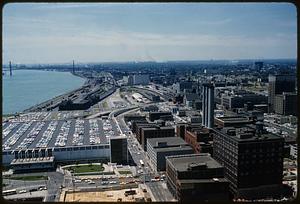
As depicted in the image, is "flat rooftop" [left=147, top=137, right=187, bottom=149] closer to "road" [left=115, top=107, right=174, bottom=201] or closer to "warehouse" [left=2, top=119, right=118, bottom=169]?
"road" [left=115, top=107, right=174, bottom=201]

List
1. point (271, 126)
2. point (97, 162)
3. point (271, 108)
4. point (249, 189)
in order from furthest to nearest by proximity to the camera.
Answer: point (271, 108), point (271, 126), point (97, 162), point (249, 189)

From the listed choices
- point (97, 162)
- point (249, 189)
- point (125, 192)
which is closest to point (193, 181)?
point (249, 189)

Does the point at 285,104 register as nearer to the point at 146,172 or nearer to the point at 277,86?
the point at 277,86

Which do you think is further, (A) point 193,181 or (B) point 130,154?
(B) point 130,154

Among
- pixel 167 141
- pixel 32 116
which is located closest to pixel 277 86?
pixel 167 141

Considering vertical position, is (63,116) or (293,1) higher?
(293,1)

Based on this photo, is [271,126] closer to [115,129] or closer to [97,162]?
[115,129]
